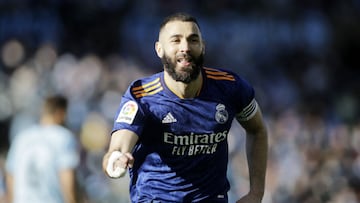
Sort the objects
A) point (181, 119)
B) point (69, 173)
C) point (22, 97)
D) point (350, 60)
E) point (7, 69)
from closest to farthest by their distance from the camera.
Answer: point (181, 119)
point (69, 173)
point (22, 97)
point (7, 69)
point (350, 60)

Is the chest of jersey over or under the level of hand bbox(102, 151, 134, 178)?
over

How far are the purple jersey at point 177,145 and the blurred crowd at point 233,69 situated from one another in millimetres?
4789

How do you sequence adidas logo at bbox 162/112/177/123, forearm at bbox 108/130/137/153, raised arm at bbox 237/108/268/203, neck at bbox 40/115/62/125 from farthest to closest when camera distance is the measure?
neck at bbox 40/115/62/125
raised arm at bbox 237/108/268/203
adidas logo at bbox 162/112/177/123
forearm at bbox 108/130/137/153

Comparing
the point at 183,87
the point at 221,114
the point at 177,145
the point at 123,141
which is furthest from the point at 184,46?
the point at 123,141

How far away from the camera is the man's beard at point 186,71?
709 centimetres

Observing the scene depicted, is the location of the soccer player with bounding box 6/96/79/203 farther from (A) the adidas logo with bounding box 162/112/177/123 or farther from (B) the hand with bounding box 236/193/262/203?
(A) the adidas logo with bounding box 162/112/177/123

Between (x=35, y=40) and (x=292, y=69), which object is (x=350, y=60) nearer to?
(x=292, y=69)

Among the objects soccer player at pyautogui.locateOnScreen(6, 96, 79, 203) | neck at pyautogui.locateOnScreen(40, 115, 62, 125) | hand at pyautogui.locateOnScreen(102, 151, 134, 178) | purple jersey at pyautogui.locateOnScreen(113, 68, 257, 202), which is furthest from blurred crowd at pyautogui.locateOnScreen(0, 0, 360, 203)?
hand at pyautogui.locateOnScreen(102, 151, 134, 178)

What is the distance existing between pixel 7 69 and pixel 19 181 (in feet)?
26.2

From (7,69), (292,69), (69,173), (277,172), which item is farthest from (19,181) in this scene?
(292,69)

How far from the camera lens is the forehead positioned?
7.10 meters

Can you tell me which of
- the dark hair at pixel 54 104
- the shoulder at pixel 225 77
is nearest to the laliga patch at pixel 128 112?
the shoulder at pixel 225 77

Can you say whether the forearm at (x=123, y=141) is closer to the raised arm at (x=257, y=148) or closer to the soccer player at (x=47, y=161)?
the raised arm at (x=257, y=148)

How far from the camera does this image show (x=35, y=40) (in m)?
20.0
